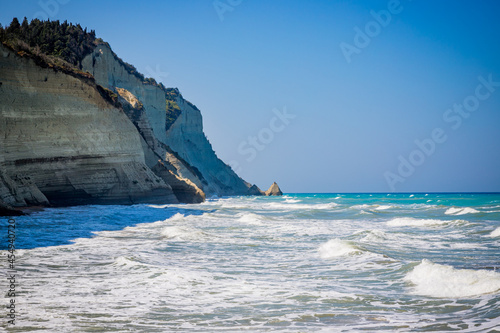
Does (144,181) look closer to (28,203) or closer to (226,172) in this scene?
(28,203)

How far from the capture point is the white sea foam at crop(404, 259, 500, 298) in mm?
8273

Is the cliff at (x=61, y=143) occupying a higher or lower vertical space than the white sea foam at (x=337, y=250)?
higher

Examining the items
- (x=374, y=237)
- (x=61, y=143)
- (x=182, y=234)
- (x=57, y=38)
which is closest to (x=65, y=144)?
(x=61, y=143)

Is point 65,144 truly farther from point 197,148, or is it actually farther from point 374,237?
point 197,148

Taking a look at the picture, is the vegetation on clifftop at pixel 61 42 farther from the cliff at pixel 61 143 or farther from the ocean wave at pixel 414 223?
the ocean wave at pixel 414 223

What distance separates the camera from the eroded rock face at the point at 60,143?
24531 mm

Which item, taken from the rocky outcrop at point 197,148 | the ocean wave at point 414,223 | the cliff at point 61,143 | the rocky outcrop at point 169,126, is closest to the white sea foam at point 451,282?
the ocean wave at point 414,223

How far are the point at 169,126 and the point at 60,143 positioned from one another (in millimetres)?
51078

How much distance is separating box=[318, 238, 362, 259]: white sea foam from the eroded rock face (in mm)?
15505

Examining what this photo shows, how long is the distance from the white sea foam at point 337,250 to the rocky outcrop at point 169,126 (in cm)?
3006

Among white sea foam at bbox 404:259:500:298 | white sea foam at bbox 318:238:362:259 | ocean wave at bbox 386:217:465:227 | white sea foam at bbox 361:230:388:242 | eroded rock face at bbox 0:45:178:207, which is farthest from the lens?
ocean wave at bbox 386:217:465:227

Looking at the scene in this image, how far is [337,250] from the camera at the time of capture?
13.8 m

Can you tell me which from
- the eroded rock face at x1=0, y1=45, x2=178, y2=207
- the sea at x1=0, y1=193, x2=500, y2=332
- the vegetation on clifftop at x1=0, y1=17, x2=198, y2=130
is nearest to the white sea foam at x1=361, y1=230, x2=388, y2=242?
the sea at x1=0, y1=193, x2=500, y2=332

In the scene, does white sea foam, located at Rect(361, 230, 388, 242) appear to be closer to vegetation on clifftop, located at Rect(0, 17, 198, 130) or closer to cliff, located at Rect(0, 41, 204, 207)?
cliff, located at Rect(0, 41, 204, 207)
